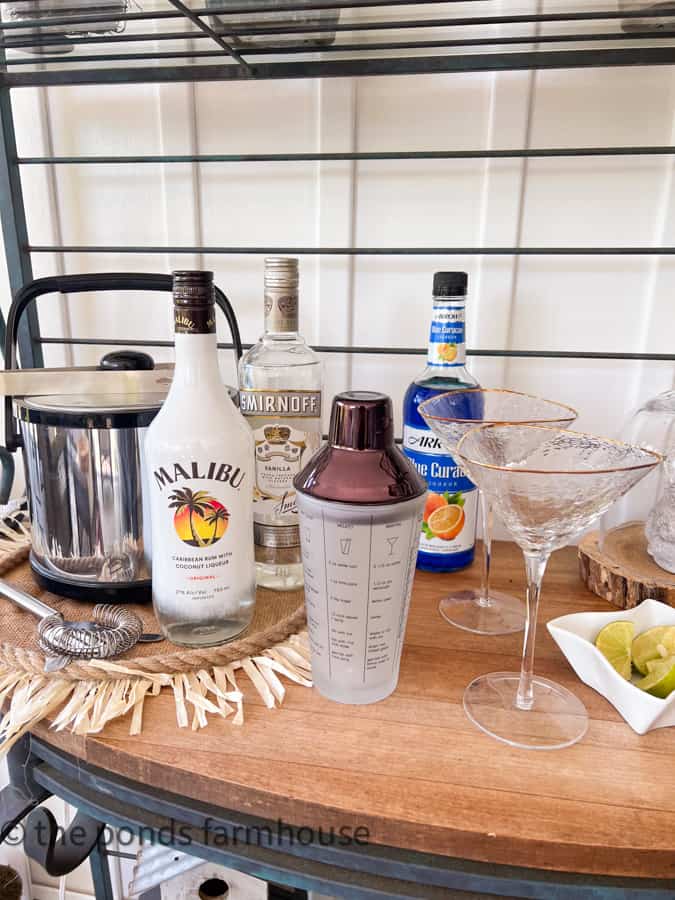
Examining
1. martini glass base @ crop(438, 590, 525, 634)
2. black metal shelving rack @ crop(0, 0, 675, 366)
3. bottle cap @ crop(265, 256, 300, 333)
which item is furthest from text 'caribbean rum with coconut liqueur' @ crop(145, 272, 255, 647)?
black metal shelving rack @ crop(0, 0, 675, 366)

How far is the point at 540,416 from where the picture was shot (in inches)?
21.9

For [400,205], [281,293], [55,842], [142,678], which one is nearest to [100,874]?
[55,842]

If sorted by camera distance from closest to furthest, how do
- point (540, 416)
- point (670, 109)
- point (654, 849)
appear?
point (654, 849) < point (540, 416) < point (670, 109)

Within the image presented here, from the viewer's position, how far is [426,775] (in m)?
0.37

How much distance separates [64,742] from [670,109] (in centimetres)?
83

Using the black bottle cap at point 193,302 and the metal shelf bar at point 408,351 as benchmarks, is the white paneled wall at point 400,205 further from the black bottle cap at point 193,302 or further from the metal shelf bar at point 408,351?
the black bottle cap at point 193,302

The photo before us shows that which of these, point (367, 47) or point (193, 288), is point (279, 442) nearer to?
point (193, 288)

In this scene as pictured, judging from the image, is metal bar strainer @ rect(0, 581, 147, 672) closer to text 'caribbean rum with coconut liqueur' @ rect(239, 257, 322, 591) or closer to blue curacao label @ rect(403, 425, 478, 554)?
text 'caribbean rum with coconut liqueur' @ rect(239, 257, 322, 591)

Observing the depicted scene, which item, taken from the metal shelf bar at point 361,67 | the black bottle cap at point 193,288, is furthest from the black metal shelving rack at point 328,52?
the black bottle cap at point 193,288

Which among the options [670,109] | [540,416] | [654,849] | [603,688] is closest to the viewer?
[654,849]

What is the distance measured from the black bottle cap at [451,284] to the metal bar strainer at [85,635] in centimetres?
41

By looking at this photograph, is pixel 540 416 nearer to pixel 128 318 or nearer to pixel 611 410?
pixel 611 410

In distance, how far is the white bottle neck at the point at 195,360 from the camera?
448mm

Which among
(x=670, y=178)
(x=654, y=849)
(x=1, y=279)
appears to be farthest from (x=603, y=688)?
(x=1, y=279)
